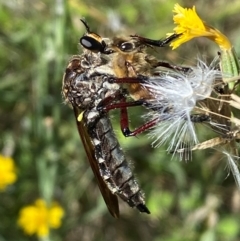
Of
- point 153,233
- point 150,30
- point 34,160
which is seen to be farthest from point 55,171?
point 150,30

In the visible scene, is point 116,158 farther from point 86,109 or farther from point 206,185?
point 206,185

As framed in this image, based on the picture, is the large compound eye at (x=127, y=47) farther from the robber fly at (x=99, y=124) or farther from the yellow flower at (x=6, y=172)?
the yellow flower at (x=6, y=172)

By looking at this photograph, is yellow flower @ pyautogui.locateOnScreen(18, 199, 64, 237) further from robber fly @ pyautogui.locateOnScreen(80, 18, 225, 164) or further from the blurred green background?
robber fly @ pyautogui.locateOnScreen(80, 18, 225, 164)

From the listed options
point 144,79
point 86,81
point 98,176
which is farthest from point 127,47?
point 98,176

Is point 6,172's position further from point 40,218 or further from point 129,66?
point 129,66

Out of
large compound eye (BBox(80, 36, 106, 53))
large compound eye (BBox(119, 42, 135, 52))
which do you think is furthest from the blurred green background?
large compound eye (BBox(119, 42, 135, 52))

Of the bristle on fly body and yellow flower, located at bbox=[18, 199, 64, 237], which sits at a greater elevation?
the bristle on fly body

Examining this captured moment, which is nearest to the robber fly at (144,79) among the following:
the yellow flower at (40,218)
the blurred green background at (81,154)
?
the blurred green background at (81,154)
